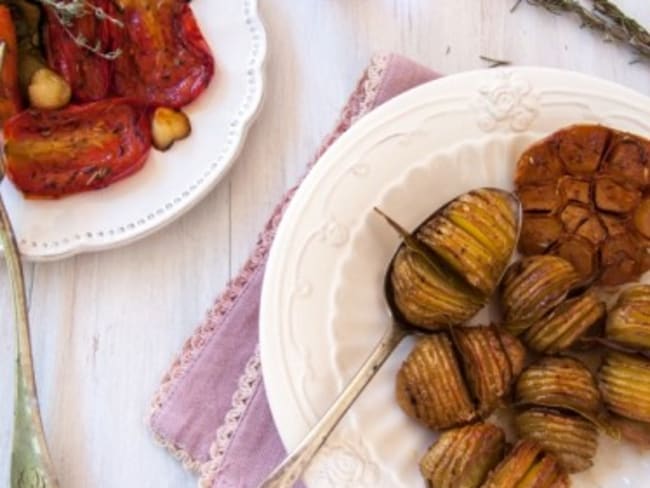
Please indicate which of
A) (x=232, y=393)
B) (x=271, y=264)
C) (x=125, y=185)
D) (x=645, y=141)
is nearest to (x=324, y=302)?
(x=271, y=264)

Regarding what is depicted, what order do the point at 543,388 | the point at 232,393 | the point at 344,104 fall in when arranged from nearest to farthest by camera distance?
the point at 543,388, the point at 232,393, the point at 344,104

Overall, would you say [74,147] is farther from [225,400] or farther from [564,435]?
[564,435]

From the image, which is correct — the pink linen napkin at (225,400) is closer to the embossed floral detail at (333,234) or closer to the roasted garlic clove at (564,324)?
the embossed floral detail at (333,234)

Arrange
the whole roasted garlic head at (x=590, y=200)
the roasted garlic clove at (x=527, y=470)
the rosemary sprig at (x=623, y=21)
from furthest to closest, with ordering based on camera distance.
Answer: the rosemary sprig at (x=623, y=21) < the whole roasted garlic head at (x=590, y=200) < the roasted garlic clove at (x=527, y=470)

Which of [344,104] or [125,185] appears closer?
[125,185]

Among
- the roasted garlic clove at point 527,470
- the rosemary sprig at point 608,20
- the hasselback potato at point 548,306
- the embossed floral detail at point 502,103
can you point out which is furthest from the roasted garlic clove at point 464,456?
the rosemary sprig at point 608,20

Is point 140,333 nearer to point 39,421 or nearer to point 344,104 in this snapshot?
point 39,421
